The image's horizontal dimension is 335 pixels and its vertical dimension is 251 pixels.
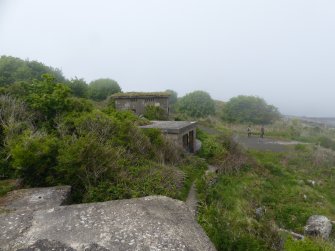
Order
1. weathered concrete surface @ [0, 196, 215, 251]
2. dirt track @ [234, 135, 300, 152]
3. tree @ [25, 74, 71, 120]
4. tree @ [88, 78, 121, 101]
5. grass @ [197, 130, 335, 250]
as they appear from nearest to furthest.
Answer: weathered concrete surface @ [0, 196, 215, 251], grass @ [197, 130, 335, 250], tree @ [25, 74, 71, 120], dirt track @ [234, 135, 300, 152], tree @ [88, 78, 121, 101]

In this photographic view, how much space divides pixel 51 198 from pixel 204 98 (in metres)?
33.9

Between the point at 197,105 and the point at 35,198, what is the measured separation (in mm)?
32958

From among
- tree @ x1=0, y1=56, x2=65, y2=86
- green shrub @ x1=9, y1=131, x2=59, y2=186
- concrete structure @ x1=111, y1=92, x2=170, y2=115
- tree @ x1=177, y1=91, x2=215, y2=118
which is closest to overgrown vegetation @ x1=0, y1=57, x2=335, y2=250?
green shrub @ x1=9, y1=131, x2=59, y2=186

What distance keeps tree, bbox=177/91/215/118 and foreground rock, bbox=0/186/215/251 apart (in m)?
32.5

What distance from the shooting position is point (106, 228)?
5031 mm

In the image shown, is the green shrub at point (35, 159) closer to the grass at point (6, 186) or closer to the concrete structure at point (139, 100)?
the grass at point (6, 186)

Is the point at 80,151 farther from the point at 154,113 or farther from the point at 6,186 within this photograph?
the point at 154,113

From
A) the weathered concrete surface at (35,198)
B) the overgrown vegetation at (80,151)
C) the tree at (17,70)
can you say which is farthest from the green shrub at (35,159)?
the tree at (17,70)

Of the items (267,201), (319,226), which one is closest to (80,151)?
(267,201)

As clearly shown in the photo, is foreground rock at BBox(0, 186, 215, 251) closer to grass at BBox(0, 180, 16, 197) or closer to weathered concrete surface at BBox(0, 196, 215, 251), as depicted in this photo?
weathered concrete surface at BBox(0, 196, 215, 251)

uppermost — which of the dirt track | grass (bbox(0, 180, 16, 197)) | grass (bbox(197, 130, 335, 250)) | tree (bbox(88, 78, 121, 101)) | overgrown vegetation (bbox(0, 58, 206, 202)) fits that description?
tree (bbox(88, 78, 121, 101))

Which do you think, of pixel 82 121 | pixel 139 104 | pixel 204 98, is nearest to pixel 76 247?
pixel 82 121

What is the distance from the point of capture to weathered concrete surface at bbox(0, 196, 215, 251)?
4.56 m

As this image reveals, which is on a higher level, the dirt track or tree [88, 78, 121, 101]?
tree [88, 78, 121, 101]
